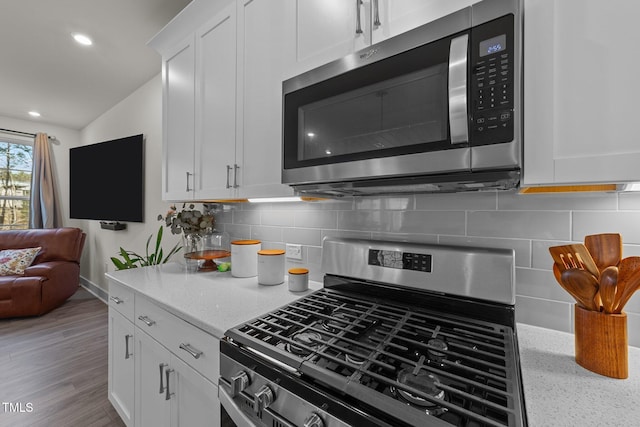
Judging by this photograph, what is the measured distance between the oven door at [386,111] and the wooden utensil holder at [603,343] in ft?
1.60

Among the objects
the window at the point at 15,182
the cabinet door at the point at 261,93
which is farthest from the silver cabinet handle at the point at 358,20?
the window at the point at 15,182

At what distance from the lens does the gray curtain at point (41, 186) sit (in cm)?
423

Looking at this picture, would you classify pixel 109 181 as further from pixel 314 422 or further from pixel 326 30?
pixel 314 422

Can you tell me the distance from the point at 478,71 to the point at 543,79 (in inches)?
5.7

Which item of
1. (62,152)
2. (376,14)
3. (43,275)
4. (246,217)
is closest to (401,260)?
(376,14)

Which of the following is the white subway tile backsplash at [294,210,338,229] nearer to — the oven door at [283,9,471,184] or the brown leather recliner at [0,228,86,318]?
the oven door at [283,9,471,184]

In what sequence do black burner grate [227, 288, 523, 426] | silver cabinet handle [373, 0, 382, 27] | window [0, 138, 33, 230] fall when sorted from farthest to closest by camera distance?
window [0, 138, 33, 230] < silver cabinet handle [373, 0, 382, 27] < black burner grate [227, 288, 523, 426]

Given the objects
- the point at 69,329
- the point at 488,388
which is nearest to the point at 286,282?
the point at 488,388

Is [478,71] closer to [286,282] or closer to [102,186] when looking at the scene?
[286,282]

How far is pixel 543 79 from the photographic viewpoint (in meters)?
0.65

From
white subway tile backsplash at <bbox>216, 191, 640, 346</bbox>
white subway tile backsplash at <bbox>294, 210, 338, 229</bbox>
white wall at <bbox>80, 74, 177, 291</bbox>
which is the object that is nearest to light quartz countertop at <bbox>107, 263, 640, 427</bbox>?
white subway tile backsplash at <bbox>216, 191, 640, 346</bbox>

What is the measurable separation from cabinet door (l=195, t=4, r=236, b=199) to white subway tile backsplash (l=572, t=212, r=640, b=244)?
1.39m

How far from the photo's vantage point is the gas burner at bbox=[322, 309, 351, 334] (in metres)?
0.85

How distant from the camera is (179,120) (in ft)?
5.68
